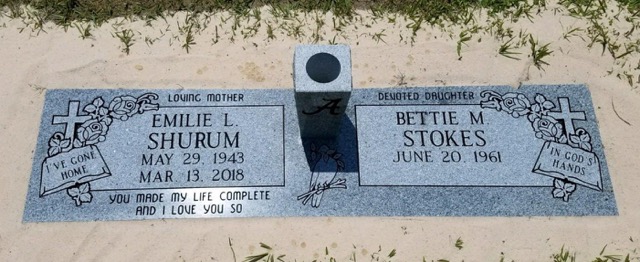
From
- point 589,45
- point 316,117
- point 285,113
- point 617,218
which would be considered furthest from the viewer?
point 589,45

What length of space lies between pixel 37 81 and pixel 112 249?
1807mm

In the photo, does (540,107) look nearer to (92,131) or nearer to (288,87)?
(288,87)

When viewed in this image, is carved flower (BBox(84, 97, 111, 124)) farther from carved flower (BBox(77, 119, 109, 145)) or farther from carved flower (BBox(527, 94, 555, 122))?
carved flower (BBox(527, 94, 555, 122))

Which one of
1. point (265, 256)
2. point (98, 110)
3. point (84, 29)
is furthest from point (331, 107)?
point (84, 29)

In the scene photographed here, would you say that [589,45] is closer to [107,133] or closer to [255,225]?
[255,225]

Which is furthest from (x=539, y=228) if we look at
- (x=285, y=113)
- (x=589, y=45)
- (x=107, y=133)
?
(x=107, y=133)

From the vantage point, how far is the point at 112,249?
4.09 m

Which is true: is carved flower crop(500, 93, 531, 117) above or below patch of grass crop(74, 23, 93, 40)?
below

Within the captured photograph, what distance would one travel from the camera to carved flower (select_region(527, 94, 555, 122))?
4.59m

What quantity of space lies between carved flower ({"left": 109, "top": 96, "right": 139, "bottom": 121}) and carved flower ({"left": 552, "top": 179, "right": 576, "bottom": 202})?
11.9 feet

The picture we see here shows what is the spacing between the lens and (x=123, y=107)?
180 inches

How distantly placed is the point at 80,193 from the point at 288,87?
1956 mm

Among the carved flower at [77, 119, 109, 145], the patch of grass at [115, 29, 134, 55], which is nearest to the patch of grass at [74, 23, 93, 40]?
the patch of grass at [115, 29, 134, 55]

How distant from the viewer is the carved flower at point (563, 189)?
427cm
